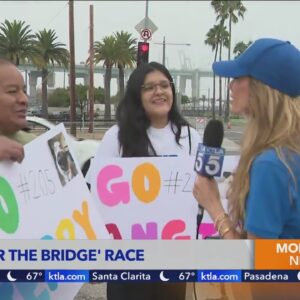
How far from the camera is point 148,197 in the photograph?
92.7 inches

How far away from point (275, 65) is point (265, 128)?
0.19m

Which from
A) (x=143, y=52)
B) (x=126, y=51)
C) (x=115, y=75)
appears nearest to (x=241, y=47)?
Result: (x=115, y=75)

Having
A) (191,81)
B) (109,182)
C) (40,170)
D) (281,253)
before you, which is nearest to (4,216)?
(40,170)

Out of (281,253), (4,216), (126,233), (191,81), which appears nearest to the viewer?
(281,253)

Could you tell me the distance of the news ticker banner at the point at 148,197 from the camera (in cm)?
232

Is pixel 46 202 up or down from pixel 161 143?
down

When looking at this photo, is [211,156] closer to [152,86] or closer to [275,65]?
[275,65]

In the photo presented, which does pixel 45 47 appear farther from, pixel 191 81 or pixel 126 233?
pixel 126 233

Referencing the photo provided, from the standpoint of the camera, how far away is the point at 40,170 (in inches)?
75.1

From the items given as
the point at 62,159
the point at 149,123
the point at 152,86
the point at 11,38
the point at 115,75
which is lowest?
the point at 62,159

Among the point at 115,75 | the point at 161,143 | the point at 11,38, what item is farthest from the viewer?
the point at 115,75

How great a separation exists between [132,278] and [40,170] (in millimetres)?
563

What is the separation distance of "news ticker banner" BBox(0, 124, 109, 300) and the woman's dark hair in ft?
1.57

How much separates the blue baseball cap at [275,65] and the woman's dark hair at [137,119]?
1081 mm
